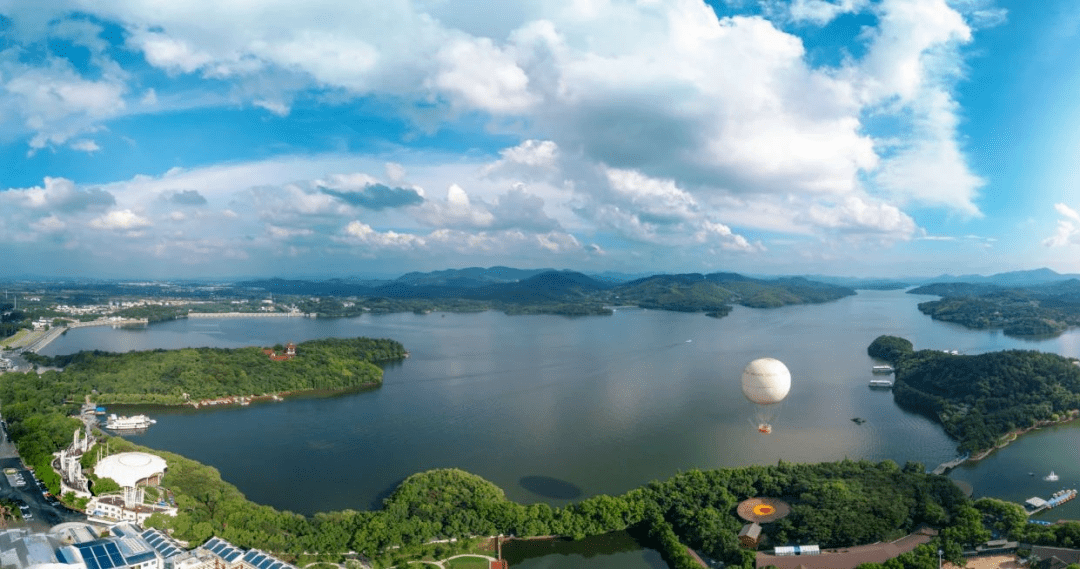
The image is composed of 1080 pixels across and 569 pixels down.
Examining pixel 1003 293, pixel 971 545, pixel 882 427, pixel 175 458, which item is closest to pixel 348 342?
pixel 175 458

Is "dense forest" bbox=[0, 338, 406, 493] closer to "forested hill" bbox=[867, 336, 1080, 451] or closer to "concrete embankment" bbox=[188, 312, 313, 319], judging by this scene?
"forested hill" bbox=[867, 336, 1080, 451]

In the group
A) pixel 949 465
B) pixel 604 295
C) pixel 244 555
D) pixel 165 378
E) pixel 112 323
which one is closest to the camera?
pixel 244 555

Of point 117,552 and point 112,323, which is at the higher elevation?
point 112,323

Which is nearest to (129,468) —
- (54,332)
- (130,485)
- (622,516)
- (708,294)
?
(130,485)

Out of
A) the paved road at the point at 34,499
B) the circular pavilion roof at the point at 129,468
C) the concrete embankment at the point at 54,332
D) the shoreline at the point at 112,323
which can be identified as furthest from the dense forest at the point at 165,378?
the shoreline at the point at 112,323

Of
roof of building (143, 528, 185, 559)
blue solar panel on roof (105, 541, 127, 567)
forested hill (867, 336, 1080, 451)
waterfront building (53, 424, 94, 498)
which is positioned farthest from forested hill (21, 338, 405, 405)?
forested hill (867, 336, 1080, 451)

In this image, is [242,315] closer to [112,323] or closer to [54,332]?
[112,323]

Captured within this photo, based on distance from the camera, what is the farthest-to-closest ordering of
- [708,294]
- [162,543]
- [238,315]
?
[708,294]
[238,315]
[162,543]
